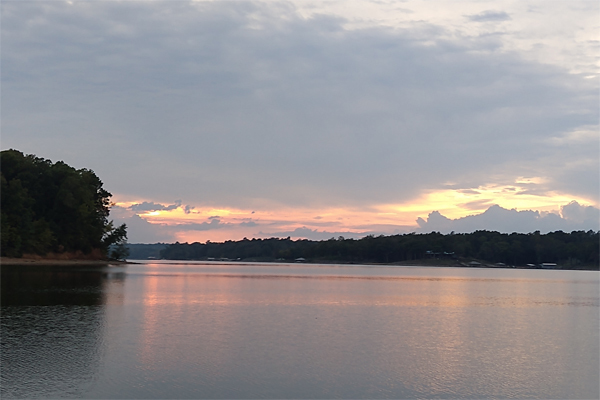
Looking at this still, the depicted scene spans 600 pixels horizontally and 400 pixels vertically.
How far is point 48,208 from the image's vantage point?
13050 cm

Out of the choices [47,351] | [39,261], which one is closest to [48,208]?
[39,261]

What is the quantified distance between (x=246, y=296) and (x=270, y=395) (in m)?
37.3

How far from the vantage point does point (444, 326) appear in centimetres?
3619

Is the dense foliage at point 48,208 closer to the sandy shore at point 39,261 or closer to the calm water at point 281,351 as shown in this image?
the sandy shore at point 39,261

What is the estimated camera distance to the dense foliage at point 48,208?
111125 mm

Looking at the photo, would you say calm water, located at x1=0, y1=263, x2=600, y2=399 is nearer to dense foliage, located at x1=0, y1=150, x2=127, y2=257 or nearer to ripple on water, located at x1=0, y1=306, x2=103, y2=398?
ripple on water, located at x1=0, y1=306, x2=103, y2=398

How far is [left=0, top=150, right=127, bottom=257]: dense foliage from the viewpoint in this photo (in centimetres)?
11112

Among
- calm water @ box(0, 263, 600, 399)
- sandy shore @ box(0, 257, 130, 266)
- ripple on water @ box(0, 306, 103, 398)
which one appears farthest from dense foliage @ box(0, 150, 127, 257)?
ripple on water @ box(0, 306, 103, 398)

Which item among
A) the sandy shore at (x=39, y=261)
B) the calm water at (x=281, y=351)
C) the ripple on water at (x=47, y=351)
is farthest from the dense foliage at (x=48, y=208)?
the ripple on water at (x=47, y=351)

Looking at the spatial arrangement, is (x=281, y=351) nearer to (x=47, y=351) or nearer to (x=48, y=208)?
(x=47, y=351)

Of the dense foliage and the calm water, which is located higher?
the dense foliage

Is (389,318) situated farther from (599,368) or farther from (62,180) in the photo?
(62,180)

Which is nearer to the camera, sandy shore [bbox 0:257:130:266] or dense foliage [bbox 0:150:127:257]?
sandy shore [bbox 0:257:130:266]

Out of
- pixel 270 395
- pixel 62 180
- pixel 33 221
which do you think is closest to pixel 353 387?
pixel 270 395
